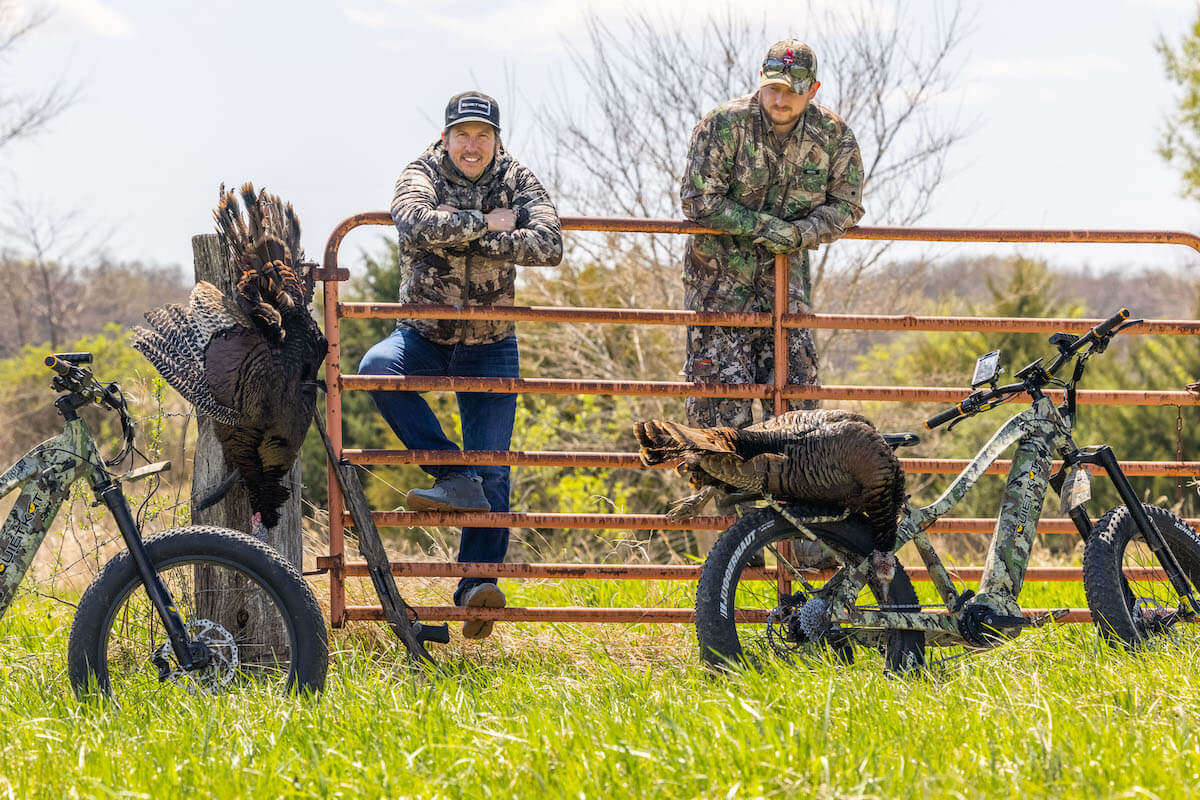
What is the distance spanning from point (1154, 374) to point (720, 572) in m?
13.9

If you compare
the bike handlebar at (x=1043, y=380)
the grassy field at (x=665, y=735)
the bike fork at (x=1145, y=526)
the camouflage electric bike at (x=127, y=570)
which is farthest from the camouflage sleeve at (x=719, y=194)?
the camouflage electric bike at (x=127, y=570)

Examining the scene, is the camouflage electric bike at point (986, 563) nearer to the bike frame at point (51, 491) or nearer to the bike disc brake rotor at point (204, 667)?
the bike disc brake rotor at point (204, 667)

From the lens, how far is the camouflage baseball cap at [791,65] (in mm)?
4953

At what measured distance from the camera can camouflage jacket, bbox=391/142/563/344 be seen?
15.6 ft

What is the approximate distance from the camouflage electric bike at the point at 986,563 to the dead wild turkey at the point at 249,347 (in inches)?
63.7

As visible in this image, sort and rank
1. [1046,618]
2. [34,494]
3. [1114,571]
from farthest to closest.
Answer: [1046,618]
[1114,571]
[34,494]

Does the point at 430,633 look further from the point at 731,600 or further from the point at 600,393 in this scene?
the point at 731,600

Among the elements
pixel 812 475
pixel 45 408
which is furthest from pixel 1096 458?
pixel 45 408

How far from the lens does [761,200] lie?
516 centimetres

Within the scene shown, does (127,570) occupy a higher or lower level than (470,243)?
lower

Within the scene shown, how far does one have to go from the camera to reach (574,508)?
1311cm

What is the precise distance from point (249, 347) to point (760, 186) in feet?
7.07

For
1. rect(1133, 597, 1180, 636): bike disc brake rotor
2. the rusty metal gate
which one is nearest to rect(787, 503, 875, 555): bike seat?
the rusty metal gate

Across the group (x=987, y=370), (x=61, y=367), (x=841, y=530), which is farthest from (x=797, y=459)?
(x=61, y=367)
